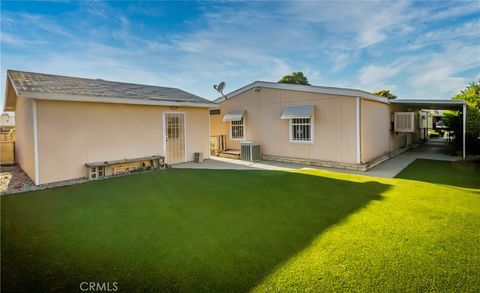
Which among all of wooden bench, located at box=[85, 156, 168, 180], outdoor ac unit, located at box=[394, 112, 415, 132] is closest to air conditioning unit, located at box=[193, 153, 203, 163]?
wooden bench, located at box=[85, 156, 168, 180]

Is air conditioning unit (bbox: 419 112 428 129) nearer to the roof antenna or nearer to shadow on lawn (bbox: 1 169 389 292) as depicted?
the roof antenna

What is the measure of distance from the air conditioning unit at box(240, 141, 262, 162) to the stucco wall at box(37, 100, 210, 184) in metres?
3.83

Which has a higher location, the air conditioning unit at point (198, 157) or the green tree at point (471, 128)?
the green tree at point (471, 128)

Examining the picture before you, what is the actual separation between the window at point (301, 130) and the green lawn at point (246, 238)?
15.6 ft

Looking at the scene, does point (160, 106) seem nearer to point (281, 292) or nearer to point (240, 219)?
point (240, 219)

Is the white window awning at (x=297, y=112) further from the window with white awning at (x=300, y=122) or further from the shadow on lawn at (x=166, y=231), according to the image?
the shadow on lawn at (x=166, y=231)

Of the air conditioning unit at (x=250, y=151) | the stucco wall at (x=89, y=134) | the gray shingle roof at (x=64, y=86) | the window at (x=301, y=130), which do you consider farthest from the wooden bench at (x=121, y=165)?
the window at (x=301, y=130)

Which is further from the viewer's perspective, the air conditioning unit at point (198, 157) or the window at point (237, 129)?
the window at point (237, 129)

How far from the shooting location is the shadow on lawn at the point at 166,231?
3082 millimetres

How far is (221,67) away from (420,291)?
1617 centimetres

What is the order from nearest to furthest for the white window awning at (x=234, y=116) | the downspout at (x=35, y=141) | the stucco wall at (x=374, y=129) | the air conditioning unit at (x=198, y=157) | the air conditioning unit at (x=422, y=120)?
the downspout at (x=35, y=141), the stucco wall at (x=374, y=129), the air conditioning unit at (x=198, y=157), the white window awning at (x=234, y=116), the air conditioning unit at (x=422, y=120)

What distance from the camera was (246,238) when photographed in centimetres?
408

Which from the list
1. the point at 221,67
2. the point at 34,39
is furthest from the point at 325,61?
the point at 34,39

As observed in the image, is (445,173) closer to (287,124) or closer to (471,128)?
(471,128)
